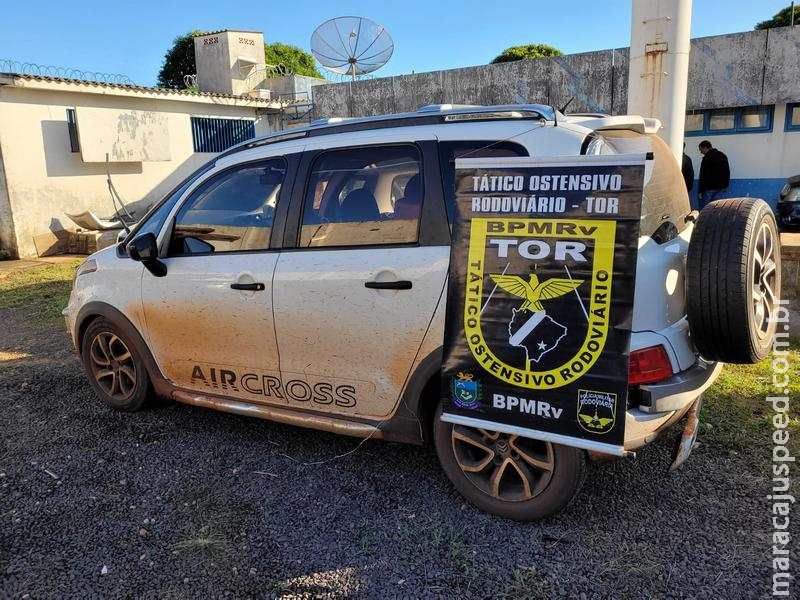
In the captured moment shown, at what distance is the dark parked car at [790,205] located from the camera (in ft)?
36.7

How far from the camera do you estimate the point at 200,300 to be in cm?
374

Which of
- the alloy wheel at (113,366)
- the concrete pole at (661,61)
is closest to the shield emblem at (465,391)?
the alloy wheel at (113,366)

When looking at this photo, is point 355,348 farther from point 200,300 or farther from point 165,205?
point 165,205

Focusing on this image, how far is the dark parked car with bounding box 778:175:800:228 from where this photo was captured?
36.7 ft

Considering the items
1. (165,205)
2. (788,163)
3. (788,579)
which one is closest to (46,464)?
(165,205)

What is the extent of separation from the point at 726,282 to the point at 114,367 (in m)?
3.95

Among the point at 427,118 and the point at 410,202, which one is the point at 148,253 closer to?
the point at 410,202

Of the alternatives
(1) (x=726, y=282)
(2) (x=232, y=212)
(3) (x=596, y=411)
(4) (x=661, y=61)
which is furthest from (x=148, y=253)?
(4) (x=661, y=61)

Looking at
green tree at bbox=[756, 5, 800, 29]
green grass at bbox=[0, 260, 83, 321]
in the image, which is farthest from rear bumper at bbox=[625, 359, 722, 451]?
green tree at bbox=[756, 5, 800, 29]

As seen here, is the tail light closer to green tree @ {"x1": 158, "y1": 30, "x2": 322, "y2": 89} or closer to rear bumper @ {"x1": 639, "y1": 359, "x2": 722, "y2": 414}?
rear bumper @ {"x1": 639, "y1": 359, "x2": 722, "y2": 414}

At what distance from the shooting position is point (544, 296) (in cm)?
263

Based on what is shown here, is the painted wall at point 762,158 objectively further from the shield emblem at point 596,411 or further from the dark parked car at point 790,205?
the shield emblem at point 596,411

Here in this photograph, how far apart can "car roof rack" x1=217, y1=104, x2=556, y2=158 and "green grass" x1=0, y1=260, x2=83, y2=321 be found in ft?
18.1

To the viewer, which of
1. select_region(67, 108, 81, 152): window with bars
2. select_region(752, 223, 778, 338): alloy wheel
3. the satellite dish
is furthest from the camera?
the satellite dish
